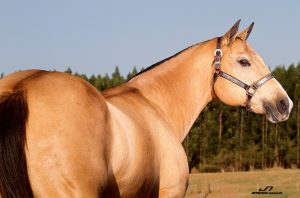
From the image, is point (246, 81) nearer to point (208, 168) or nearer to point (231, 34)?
point (231, 34)

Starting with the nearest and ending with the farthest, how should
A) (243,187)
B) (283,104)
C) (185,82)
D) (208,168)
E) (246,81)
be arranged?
(283,104) < (246,81) < (185,82) < (243,187) < (208,168)

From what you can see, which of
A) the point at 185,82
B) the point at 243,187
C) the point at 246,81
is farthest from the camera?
the point at 243,187

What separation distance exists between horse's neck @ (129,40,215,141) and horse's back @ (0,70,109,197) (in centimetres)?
301

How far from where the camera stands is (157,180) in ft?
21.6

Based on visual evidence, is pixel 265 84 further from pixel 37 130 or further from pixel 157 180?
pixel 37 130

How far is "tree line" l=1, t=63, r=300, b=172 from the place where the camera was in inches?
2835

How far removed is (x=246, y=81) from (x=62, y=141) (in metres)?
3.81

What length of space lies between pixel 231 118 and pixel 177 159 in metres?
67.8

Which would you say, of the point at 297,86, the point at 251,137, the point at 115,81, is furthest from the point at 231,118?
the point at 115,81

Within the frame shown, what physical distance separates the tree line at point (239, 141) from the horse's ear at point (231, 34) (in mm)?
62991

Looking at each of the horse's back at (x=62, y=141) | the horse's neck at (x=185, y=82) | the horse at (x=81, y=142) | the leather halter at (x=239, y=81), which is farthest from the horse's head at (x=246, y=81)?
the horse's back at (x=62, y=141)

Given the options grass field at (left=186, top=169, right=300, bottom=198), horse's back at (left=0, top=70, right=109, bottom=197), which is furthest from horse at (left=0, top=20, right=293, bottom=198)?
grass field at (left=186, top=169, right=300, bottom=198)

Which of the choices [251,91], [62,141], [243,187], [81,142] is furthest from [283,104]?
[243,187]

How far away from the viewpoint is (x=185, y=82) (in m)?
8.44
